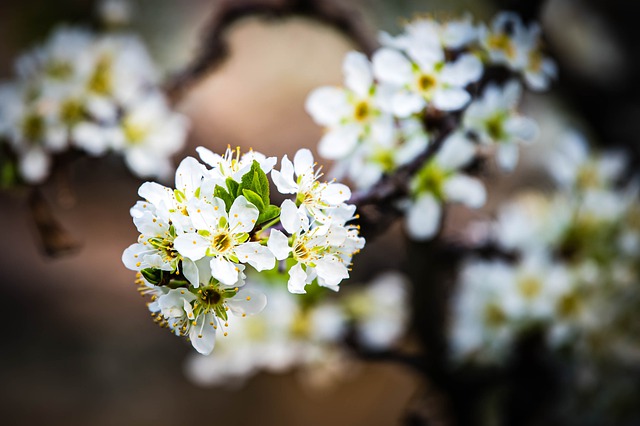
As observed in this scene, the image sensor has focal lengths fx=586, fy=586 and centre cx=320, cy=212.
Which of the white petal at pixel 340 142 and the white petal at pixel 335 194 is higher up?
the white petal at pixel 340 142

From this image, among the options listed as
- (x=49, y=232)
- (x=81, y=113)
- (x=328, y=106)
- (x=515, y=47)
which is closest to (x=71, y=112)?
(x=81, y=113)

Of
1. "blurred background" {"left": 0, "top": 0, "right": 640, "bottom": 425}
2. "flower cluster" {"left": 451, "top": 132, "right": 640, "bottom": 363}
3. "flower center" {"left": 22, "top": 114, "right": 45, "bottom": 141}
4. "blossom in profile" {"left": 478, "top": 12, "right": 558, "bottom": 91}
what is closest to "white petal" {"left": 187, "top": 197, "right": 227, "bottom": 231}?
"blossom in profile" {"left": 478, "top": 12, "right": 558, "bottom": 91}

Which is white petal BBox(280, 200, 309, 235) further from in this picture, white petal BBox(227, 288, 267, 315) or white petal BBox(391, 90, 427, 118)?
white petal BBox(391, 90, 427, 118)

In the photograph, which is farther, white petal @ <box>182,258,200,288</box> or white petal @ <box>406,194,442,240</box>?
white petal @ <box>406,194,442,240</box>

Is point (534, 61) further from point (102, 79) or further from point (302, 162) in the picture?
point (102, 79)

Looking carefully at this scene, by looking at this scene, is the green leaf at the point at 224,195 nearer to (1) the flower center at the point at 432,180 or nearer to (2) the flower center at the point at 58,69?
(1) the flower center at the point at 432,180

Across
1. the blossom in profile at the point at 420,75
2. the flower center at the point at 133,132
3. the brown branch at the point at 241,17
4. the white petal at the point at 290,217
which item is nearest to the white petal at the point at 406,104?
the blossom in profile at the point at 420,75
